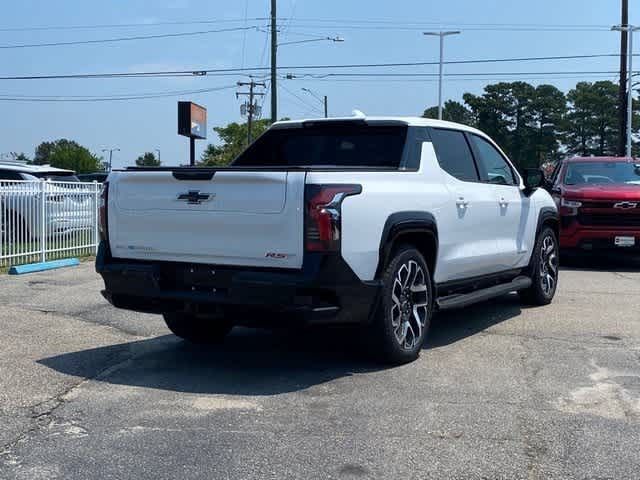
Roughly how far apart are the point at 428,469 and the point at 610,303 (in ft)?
19.2

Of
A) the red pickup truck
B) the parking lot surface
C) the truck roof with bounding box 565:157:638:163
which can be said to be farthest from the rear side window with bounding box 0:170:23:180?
the truck roof with bounding box 565:157:638:163

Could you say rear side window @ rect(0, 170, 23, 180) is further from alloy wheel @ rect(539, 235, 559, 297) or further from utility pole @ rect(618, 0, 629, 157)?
utility pole @ rect(618, 0, 629, 157)

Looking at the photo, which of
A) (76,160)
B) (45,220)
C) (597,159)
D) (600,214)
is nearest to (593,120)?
(597,159)

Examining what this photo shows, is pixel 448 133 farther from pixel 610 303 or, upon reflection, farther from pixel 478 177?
pixel 610 303

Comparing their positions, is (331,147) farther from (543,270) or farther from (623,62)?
(623,62)

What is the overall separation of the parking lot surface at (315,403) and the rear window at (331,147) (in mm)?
1579

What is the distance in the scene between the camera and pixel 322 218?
17.1 feet

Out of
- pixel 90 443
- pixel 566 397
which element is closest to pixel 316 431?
pixel 90 443

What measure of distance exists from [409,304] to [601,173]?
29.1 feet

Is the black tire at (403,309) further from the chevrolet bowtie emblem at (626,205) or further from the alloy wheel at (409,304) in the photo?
the chevrolet bowtie emblem at (626,205)

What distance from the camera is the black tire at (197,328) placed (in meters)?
6.72

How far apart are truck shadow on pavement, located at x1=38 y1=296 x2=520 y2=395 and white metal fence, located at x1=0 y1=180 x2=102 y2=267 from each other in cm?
586

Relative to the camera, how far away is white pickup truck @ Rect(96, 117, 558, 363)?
17.4 ft

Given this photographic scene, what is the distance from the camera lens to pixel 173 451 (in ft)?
14.0
